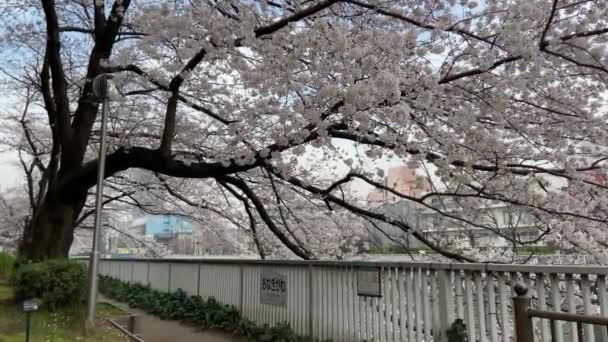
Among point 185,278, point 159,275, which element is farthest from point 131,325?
point 159,275

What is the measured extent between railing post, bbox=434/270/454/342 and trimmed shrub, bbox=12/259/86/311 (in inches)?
246

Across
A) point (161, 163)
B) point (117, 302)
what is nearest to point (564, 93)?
point (161, 163)

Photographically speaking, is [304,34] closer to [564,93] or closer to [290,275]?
[564,93]

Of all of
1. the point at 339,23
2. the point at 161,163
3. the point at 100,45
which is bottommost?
the point at 161,163

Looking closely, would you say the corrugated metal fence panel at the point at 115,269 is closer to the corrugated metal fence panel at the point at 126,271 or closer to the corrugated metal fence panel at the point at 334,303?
the corrugated metal fence panel at the point at 126,271

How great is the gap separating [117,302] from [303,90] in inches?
456

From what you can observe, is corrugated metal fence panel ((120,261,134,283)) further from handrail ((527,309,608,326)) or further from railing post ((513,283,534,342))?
handrail ((527,309,608,326))

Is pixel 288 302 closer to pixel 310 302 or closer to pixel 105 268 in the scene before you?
pixel 310 302

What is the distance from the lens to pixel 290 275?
8398 millimetres

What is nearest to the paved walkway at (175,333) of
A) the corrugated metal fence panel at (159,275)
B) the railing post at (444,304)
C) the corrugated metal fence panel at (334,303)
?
the corrugated metal fence panel at (334,303)

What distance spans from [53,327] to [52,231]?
328 cm

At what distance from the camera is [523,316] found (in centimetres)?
405

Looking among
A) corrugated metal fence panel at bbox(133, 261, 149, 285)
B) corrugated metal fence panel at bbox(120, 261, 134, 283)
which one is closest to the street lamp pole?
corrugated metal fence panel at bbox(133, 261, 149, 285)

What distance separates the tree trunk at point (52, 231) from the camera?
10.1 meters
